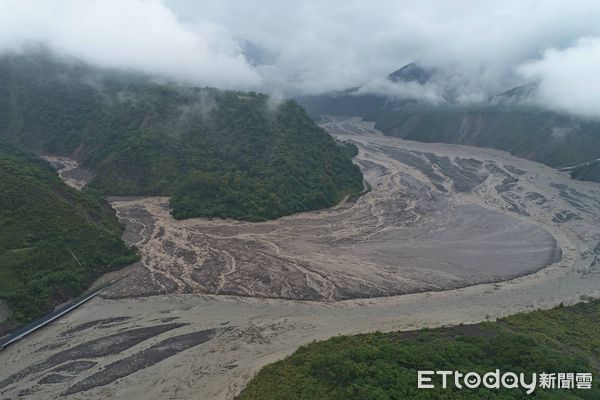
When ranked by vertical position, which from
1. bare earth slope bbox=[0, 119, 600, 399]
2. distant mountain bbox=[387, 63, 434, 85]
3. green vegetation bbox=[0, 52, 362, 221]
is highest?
distant mountain bbox=[387, 63, 434, 85]

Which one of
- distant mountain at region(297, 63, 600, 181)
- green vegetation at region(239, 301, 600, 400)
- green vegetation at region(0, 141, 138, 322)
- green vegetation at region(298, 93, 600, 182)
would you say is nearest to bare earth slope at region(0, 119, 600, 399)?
green vegetation at region(0, 141, 138, 322)

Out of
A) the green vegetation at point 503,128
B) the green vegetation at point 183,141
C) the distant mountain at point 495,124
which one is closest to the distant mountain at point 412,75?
the distant mountain at point 495,124

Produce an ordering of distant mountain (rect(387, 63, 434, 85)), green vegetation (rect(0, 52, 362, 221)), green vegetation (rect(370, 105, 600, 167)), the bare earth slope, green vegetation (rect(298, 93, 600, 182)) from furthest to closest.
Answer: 1. distant mountain (rect(387, 63, 434, 85))
2. green vegetation (rect(370, 105, 600, 167))
3. green vegetation (rect(298, 93, 600, 182))
4. green vegetation (rect(0, 52, 362, 221))
5. the bare earth slope

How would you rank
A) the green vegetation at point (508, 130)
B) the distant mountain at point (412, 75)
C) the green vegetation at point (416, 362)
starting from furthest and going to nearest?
1. the distant mountain at point (412, 75)
2. the green vegetation at point (508, 130)
3. the green vegetation at point (416, 362)

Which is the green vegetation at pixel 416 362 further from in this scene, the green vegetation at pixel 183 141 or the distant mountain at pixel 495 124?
the distant mountain at pixel 495 124

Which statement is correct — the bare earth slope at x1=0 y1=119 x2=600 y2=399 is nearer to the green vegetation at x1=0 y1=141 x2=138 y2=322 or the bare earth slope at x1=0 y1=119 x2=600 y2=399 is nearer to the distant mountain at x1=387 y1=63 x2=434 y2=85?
the green vegetation at x1=0 y1=141 x2=138 y2=322

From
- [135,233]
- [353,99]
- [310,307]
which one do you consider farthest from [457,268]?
[353,99]
